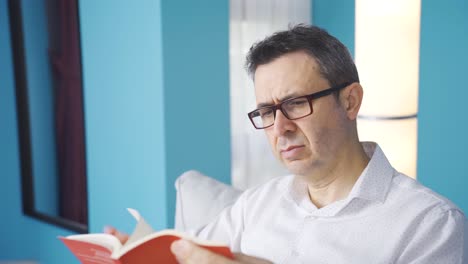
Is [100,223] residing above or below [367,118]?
below

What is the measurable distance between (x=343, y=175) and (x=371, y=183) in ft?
0.33

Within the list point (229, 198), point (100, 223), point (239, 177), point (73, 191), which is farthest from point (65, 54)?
point (229, 198)

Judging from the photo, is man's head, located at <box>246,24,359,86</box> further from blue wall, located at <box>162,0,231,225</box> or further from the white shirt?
blue wall, located at <box>162,0,231,225</box>

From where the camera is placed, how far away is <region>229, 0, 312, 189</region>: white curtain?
12.4 feet

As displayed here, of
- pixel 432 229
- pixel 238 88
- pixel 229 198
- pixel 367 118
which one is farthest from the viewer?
pixel 238 88

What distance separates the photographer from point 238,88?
12.5ft

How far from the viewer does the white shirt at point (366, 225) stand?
1.24 metres

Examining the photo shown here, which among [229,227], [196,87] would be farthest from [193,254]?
[196,87]

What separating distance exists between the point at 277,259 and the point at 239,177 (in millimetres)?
2540

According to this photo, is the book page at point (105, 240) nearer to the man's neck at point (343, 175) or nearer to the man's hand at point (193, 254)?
the man's hand at point (193, 254)

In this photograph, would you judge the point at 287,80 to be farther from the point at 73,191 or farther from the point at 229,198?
the point at 73,191

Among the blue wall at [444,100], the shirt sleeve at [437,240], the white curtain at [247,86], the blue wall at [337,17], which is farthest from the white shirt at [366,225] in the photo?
the blue wall at [337,17]

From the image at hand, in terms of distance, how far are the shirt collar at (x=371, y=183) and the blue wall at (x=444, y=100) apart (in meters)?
2.07

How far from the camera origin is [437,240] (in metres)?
1.23
